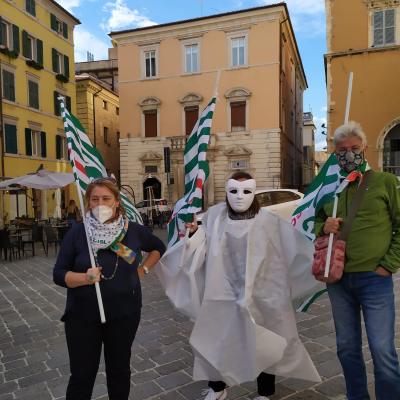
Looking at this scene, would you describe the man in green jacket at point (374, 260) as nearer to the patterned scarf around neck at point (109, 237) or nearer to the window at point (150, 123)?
the patterned scarf around neck at point (109, 237)

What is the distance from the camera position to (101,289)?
2547 millimetres

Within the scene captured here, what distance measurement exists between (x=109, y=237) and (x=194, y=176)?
1369 millimetres

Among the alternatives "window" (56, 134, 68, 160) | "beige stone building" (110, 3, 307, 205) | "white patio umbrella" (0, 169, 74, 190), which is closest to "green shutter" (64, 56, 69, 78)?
"beige stone building" (110, 3, 307, 205)

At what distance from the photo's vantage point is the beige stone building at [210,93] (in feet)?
84.9

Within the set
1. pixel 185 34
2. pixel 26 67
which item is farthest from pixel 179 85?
pixel 26 67

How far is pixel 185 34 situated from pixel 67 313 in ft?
89.0

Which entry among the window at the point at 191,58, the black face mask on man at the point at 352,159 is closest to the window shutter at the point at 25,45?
the window at the point at 191,58

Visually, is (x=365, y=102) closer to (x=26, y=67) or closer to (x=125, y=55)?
(x=125, y=55)

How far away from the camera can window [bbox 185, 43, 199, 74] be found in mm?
27358

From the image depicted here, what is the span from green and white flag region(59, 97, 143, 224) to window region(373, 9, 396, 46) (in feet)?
66.0

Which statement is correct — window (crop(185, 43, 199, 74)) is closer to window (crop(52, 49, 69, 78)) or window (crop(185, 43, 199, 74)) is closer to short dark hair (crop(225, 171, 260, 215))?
window (crop(52, 49, 69, 78))

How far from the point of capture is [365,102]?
67.6ft

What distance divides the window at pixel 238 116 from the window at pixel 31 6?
12751 millimetres

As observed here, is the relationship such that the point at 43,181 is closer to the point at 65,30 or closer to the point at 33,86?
the point at 33,86
